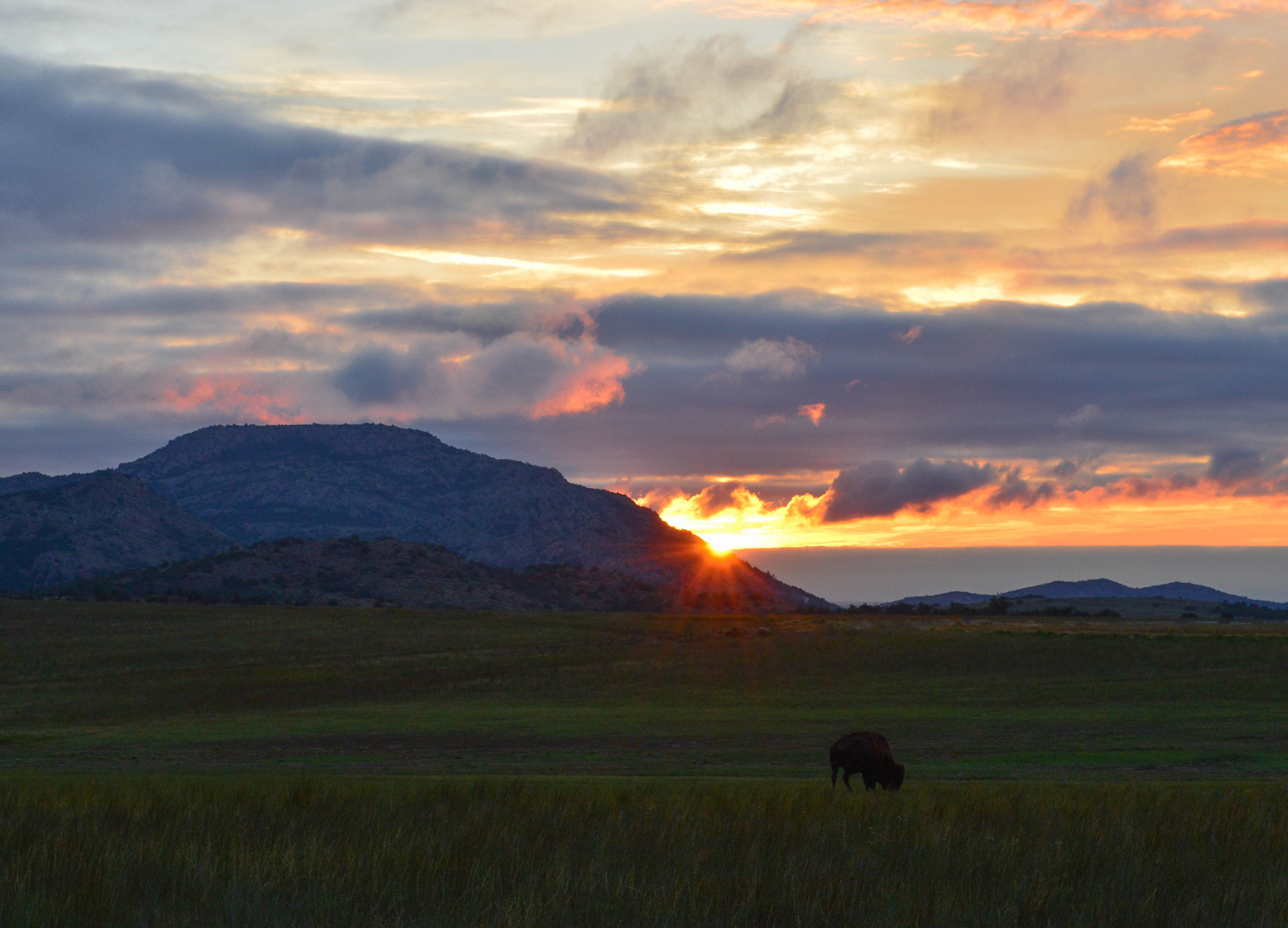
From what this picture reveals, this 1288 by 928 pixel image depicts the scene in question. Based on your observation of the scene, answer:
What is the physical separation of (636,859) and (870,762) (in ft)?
36.7

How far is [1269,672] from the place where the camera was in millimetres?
66000

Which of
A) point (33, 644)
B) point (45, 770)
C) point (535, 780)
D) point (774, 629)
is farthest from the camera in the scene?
point (774, 629)

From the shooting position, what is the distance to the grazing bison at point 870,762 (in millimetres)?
24000

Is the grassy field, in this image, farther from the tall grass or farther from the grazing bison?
the tall grass

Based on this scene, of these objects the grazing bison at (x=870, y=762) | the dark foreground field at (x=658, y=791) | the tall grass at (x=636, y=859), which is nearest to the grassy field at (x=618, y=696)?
the dark foreground field at (x=658, y=791)

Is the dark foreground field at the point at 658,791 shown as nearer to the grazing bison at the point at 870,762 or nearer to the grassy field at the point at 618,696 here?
the grassy field at the point at 618,696

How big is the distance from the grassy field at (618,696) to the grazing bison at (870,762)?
623cm

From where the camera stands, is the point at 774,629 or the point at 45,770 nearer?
the point at 45,770

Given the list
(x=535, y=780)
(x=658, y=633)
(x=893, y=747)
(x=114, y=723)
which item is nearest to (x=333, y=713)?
(x=114, y=723)

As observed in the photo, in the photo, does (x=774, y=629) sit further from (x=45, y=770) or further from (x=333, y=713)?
(x=45, y=770)

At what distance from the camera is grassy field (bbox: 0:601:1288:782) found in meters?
37.6

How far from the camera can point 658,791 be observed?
1994 cm

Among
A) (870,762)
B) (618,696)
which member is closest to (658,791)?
(870,762)

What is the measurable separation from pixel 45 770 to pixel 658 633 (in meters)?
86.6
